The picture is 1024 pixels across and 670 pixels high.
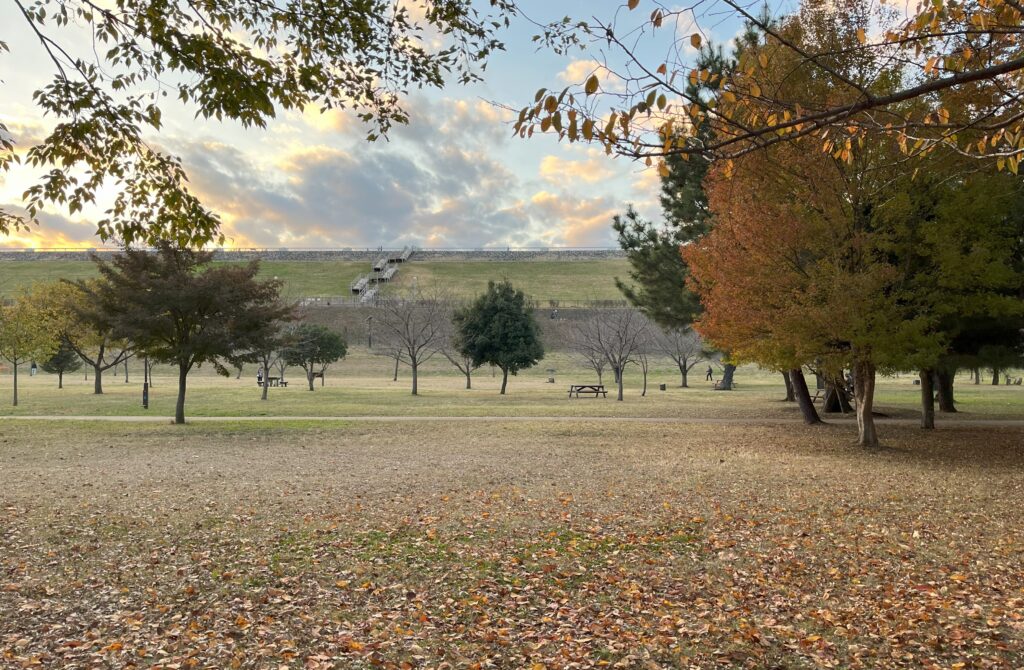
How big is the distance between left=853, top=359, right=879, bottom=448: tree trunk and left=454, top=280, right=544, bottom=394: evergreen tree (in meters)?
25.7

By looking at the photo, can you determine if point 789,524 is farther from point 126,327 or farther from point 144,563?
point 126,327

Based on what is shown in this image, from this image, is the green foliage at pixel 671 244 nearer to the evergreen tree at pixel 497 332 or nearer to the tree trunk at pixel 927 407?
the tree trunk at pixel 927 407

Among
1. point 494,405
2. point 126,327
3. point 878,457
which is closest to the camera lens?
point 878,457

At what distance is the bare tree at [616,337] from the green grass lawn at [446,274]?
43.5 m

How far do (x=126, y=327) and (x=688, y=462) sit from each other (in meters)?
15.9

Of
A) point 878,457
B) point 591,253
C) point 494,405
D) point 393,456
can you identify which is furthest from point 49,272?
point 878,457

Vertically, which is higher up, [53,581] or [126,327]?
[126,327]

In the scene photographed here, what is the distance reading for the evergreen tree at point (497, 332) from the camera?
132ft

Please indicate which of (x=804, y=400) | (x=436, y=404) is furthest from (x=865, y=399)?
(x=436, y=404)

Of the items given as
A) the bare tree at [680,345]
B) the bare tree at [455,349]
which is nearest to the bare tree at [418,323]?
the bare tree at [455,349]

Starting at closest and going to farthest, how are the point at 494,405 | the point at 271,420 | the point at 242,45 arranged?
1. the point at 242,45
2. the point at 271,420
3. the point at 494,405

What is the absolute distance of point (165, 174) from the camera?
7359mm

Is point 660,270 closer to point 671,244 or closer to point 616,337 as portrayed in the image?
point 671,244

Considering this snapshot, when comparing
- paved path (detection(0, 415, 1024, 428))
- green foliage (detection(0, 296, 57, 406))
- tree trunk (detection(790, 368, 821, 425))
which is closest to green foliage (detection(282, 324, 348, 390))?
green foliage (detection(0, 296, 57, 406))
